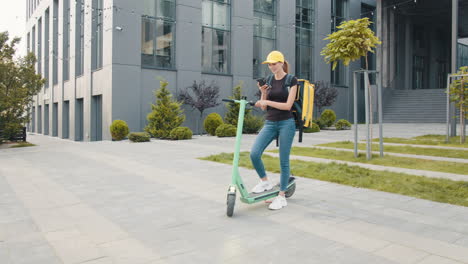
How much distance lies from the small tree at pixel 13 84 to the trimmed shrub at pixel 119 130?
3709 millimetres

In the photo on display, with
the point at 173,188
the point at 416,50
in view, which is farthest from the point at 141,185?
the point at 416,50

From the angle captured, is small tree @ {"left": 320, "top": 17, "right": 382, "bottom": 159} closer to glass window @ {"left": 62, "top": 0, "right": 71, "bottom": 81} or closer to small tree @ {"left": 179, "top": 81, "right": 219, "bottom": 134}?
small tree @ {"left": 179, "top": 81, "right": 219, "bottom": 134}

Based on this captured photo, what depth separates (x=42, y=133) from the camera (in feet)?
112

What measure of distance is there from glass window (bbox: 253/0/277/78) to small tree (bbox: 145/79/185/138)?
741cm

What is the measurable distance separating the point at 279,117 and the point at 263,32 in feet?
64.6

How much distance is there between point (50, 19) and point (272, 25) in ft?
60.8

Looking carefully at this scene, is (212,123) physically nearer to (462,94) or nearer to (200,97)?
(200,97)

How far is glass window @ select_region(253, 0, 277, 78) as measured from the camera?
23016 millimetres

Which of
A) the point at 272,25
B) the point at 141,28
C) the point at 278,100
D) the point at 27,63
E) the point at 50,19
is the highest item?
the point at 50,19

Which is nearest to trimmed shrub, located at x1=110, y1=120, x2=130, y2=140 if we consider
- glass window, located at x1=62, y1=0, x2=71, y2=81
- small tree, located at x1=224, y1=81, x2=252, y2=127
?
small tree, located at x1=224, y1=81, x2=252, y2=127

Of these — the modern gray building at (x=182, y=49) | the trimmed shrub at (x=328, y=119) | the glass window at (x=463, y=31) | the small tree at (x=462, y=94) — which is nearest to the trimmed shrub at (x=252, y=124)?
the modern gray building at (x=182, y=49)

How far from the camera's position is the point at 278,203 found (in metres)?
4.67

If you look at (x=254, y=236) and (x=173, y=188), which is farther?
(x=173, y=188)

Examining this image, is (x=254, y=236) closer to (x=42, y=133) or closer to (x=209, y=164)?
(x=209, y=164)
